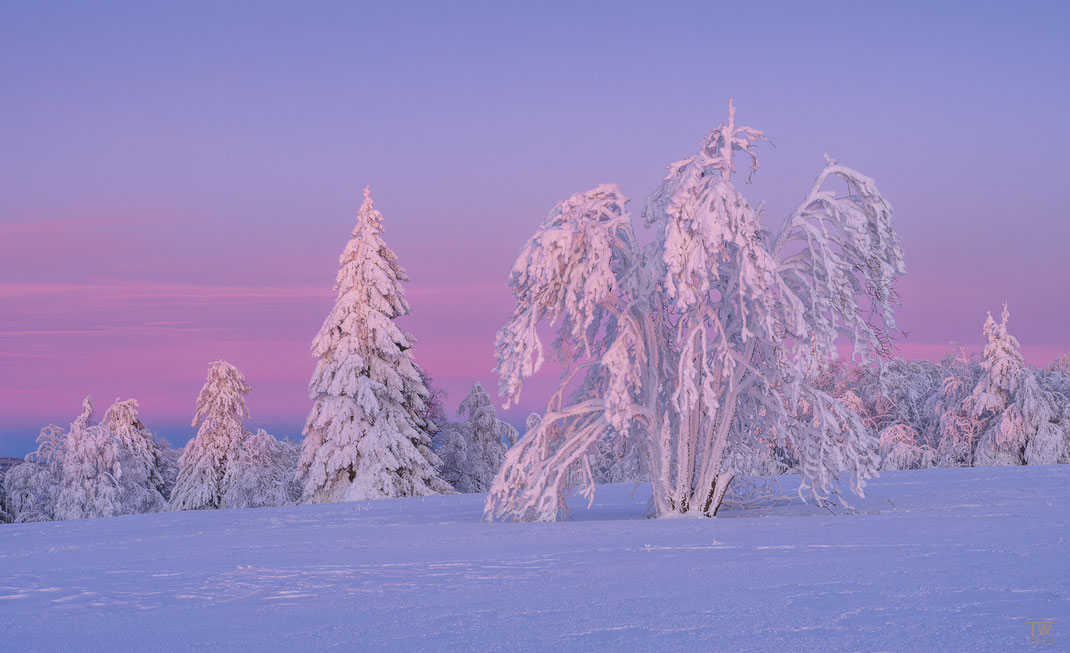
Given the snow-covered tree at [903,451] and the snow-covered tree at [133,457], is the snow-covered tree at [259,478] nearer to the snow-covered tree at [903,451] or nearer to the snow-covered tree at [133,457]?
the snow-covered tree at [133,457]

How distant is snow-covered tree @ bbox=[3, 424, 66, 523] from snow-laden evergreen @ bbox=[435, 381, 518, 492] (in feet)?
48.5

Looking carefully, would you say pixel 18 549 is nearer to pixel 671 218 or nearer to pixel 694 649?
pixel 671 218

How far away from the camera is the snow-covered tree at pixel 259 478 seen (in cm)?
3569

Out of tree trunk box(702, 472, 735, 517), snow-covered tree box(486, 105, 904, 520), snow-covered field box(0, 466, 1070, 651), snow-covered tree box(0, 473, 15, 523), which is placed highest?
snow-covered tree box(486, 105, 904, 520)

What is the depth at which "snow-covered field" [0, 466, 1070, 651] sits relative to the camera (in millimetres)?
5297

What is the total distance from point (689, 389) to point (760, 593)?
541cm

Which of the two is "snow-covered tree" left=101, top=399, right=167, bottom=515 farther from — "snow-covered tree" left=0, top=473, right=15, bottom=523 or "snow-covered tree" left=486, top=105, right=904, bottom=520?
"snow-covered tree" left=486, top=105, right=904, bottom=520

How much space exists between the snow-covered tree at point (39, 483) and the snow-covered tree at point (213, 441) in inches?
175

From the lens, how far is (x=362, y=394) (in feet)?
92.5

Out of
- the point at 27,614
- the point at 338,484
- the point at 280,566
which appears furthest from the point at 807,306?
the point at 338,484

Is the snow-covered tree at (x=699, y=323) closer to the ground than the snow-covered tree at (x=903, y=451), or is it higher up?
higher up

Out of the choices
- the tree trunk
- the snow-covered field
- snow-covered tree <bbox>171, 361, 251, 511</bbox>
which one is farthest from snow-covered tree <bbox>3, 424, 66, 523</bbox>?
the tree trunk

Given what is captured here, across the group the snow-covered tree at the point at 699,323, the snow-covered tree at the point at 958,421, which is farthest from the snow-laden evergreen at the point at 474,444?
the snow-covered tree at the point at 699,323

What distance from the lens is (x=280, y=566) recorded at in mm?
8984
